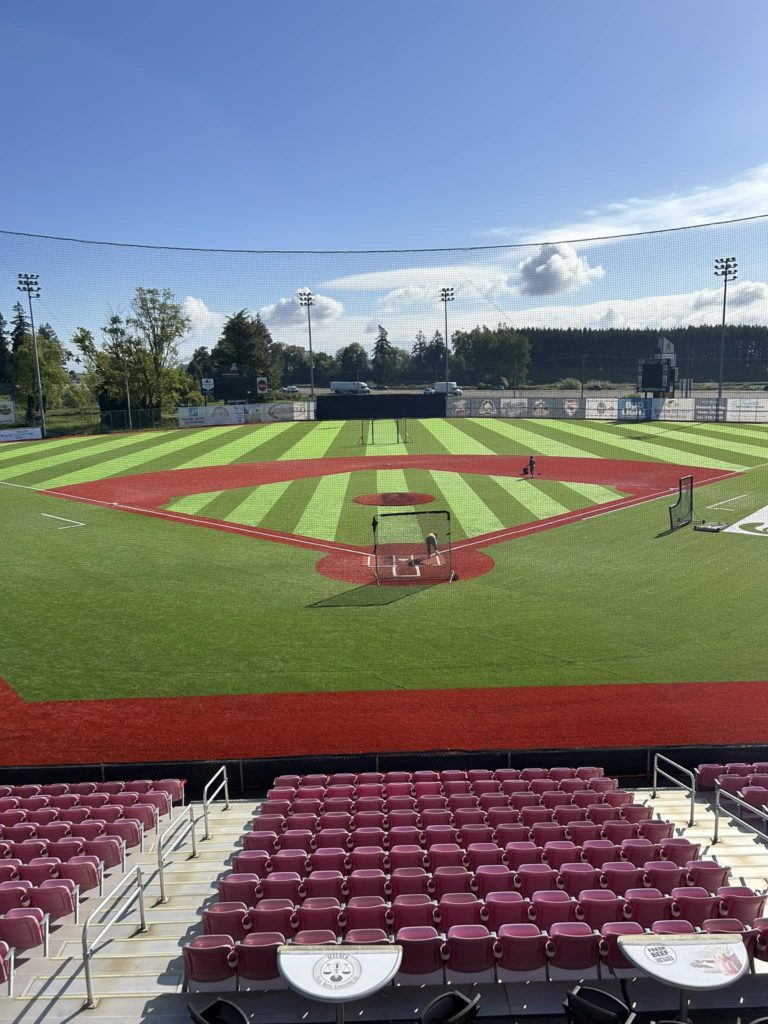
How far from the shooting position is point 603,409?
64.3 meters

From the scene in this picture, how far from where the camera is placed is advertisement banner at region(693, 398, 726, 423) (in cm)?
5997

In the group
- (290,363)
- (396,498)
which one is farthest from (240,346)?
(396,498)

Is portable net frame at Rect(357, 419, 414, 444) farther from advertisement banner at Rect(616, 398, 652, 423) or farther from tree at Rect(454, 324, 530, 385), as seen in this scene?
tree at Rect(454, 324, 530, 385)

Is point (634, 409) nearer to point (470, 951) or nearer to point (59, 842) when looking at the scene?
point (59, 842)

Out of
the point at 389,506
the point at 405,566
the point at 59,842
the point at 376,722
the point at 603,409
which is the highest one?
the point at 603,409

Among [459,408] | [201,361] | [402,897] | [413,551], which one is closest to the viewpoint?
[402,897]

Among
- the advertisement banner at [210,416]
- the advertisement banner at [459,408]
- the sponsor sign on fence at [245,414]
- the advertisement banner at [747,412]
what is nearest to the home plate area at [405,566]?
the advertisement banner at [747,412]

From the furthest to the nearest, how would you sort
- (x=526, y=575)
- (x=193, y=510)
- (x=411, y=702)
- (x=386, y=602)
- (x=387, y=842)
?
(x=193, y=510), (x=526, y=575), (x=386, y=602), (x=411, y=702), (x=387, y=842)

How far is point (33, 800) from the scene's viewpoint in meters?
10.0

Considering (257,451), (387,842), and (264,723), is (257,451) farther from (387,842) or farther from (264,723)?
(387,842)

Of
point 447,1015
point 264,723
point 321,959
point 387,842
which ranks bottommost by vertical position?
point 264,723

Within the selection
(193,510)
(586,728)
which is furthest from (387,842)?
(193,510)

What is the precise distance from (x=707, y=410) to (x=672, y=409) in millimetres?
2629

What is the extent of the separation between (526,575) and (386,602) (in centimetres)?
448
